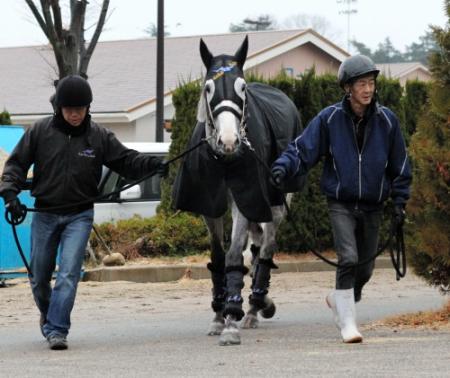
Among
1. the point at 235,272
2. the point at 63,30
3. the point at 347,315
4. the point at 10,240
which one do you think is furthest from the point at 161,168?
the point at 63,30

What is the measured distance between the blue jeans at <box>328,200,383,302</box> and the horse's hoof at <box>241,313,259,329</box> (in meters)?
1.78

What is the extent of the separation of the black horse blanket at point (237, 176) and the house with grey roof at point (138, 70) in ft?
88.7

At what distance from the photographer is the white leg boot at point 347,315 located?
32.4 feet

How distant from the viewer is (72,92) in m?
10.5

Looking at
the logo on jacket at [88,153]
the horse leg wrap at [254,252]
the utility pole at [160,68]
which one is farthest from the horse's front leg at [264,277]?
the utility pole at [160,68]

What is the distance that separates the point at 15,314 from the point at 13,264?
319cm

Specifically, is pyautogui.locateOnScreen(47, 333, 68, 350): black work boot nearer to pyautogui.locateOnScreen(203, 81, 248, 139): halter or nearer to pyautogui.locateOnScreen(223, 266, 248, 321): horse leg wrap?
pyautogui.locateOnScreen(223, 266, 248, 321): horse leg wrap

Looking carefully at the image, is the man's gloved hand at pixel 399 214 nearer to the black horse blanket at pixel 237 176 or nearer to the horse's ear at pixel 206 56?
the black horse blanket at pixel 237 176

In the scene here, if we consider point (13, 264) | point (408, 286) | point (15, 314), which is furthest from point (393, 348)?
point (13, 264)

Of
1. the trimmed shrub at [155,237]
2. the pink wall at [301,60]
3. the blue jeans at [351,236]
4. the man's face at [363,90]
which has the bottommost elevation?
the trimmed shrub at [155,237]

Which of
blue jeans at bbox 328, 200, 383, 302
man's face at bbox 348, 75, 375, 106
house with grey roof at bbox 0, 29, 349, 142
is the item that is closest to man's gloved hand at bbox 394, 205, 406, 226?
blue jeans at bbox 328, 200, 383, 302

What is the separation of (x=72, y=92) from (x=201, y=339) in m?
2.27

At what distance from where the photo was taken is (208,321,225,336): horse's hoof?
1128cm

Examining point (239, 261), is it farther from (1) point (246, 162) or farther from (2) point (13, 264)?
(2) point (13, 264)
